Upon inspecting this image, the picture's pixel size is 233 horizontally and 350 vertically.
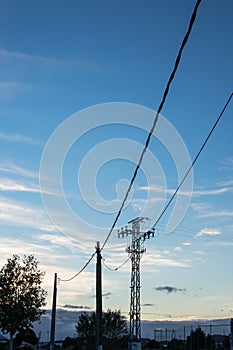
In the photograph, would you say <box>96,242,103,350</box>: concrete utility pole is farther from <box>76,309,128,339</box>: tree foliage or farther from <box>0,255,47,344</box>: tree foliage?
<box>76,309,128,339</box>: tree foliage

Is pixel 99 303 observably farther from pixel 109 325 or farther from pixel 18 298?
pixel 109 325

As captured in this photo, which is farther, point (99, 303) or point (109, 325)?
point (109, 325)

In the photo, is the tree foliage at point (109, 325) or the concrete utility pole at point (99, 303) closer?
the concrete utility pole at point (99, 303)

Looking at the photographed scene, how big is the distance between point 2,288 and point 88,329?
67.9m

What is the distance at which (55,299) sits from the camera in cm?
4612

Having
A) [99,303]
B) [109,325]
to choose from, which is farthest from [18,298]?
[109,325]

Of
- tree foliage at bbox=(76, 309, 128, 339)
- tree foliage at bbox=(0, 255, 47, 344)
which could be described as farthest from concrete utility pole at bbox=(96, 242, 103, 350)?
tree foliage at bbox=(76, 309, 128, 339)

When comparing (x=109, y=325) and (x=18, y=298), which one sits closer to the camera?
(x=18, y=298)

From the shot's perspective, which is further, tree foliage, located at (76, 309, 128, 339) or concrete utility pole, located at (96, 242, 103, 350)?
tree foliage, located at (76, 309, 128, 339)

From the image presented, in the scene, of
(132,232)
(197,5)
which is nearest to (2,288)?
(132,232)

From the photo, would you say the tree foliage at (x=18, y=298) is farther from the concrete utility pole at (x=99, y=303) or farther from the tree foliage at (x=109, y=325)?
the tree foliage at (x=109, y=325)

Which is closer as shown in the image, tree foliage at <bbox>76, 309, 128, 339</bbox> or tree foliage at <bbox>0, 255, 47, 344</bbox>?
tree foliage at <bbox>0, 255, 47, 344</bbox>

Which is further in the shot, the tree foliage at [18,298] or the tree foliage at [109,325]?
the tree foliage at [109,325]

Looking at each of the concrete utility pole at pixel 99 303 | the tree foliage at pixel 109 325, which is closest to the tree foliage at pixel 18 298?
the concrete utility pole at pixel 99 303
